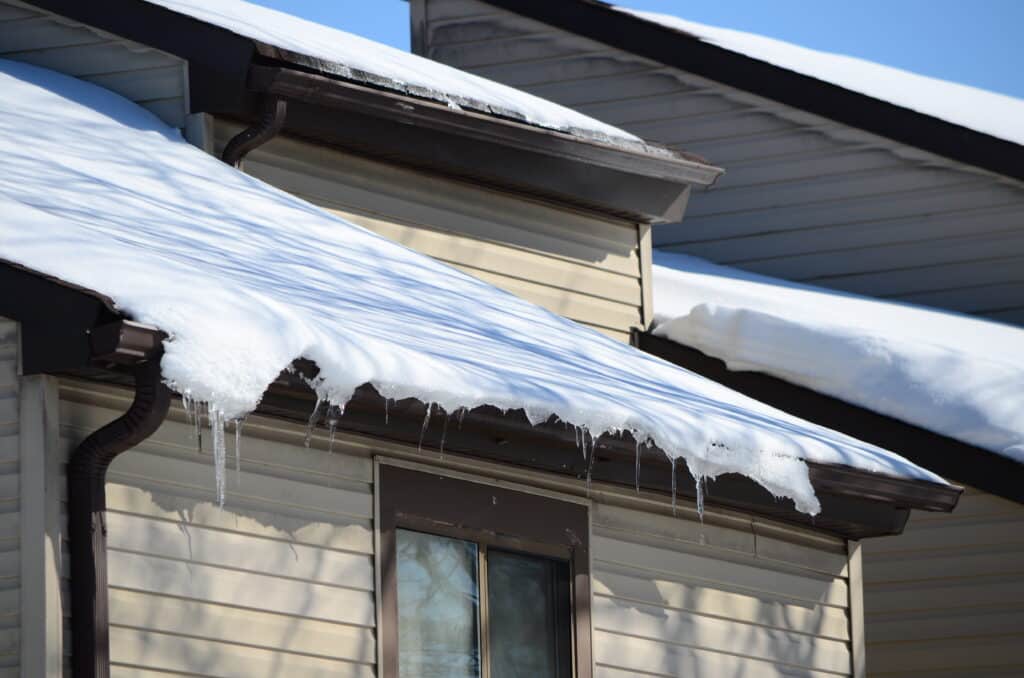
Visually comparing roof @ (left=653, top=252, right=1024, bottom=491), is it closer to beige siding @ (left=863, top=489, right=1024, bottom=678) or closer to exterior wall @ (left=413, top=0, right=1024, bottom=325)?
beige siding @ (left=863, top=489, right=1024, bottom=678)

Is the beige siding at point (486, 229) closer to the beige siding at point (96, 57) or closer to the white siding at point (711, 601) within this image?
the beige siding at point (96, 57)

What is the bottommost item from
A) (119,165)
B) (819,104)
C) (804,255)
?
(119,165)

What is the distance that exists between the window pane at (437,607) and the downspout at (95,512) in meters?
1.58

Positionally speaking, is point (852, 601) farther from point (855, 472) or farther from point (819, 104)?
point (819, 104)

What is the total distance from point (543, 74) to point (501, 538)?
8.25 metres

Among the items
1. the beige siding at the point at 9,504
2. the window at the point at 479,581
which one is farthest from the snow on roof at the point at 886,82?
the beige siding at the point at 9,504

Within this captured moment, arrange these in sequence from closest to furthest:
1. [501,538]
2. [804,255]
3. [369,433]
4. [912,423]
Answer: [369,433] < [501,538] < [912,423] < [804,255]

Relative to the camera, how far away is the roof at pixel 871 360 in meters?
10.8

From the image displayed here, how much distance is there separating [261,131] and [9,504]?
381cm

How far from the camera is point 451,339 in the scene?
24.0 ft

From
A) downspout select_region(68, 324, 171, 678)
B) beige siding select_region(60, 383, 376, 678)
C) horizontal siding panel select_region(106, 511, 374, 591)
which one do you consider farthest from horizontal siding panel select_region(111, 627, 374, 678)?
horizontal siding panel select_region(106, 511, 374, 591)

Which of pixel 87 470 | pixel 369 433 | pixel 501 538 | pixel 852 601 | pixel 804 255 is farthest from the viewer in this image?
pixel 804 255

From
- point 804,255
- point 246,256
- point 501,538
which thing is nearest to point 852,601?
point 501,538

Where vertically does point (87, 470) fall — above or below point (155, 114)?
below
